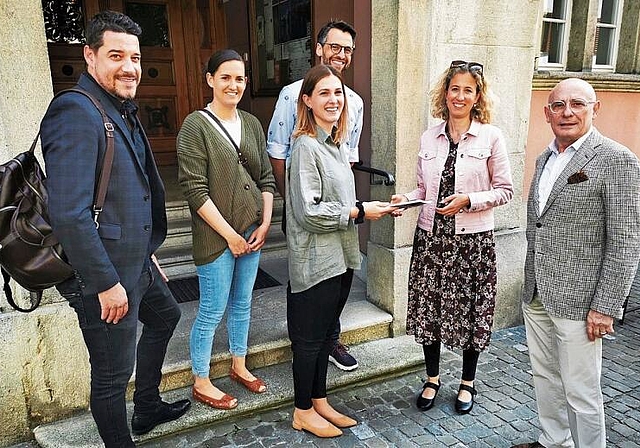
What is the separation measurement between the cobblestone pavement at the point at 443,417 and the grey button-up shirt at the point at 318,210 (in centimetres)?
98

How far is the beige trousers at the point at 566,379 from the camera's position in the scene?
2418 mm

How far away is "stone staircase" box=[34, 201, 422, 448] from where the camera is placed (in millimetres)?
2973

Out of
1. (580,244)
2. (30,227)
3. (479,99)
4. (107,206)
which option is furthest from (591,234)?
(30,227)

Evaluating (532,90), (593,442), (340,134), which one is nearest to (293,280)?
(340,134)

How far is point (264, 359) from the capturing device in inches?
143

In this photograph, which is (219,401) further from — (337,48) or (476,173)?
(337,48)

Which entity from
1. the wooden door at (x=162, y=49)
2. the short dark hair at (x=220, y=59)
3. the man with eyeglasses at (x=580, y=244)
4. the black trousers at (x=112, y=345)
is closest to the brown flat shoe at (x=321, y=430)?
the black trousers at (x=112, y=345)

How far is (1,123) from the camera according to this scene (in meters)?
2.65

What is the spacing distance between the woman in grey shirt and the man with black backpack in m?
0.73

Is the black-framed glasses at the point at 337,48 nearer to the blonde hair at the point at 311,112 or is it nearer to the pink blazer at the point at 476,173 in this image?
the blonde hair at the point at 311,112

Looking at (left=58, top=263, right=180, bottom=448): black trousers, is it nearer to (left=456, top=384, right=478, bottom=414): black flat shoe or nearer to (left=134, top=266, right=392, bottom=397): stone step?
(left=134, top=266, right=392, bottom=397): stone step

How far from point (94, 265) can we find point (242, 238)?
3.24 ft

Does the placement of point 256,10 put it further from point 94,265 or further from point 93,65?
point 94,265

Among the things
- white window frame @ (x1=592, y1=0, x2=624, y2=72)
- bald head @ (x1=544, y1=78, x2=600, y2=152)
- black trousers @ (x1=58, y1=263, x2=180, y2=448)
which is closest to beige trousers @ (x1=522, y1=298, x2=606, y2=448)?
bald head @ (x1=544, y1=78, x2=600, y2=152)
